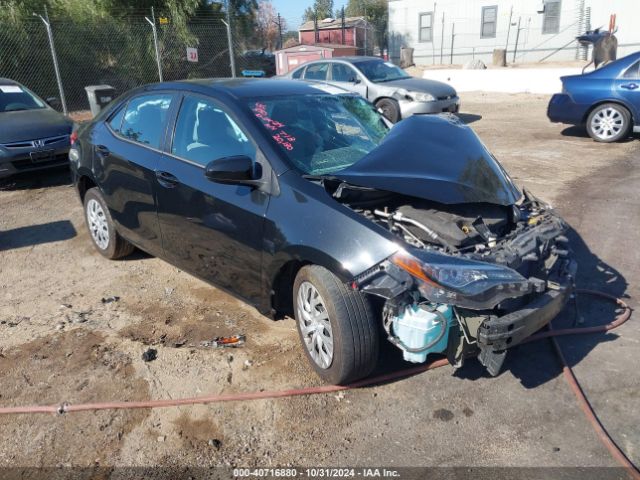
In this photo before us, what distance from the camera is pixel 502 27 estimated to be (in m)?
27.8

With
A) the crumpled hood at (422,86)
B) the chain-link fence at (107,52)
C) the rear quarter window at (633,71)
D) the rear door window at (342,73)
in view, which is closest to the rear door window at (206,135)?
the rear quarter window at (633,71)

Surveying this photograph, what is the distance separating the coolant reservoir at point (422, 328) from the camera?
9.39ft

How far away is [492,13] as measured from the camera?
91.2 ft

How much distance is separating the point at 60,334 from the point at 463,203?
3.02 metres

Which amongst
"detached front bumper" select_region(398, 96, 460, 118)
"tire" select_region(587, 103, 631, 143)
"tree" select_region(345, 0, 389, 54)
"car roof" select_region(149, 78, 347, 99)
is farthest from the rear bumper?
"tree" select_region(345, 0, 389, 54)

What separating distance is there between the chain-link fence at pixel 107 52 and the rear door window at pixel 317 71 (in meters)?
3.32

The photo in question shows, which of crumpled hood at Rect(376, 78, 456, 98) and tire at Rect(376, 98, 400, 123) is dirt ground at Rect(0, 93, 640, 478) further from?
crumpled hood at Rect(376, 78, 456, 98)

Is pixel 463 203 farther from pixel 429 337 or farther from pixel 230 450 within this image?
pixel 230 450

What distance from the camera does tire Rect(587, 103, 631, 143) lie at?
9.84m

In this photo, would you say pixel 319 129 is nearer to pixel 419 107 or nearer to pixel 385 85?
pixel 419 107

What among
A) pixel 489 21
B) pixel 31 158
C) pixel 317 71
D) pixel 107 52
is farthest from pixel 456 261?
pixel 489 21

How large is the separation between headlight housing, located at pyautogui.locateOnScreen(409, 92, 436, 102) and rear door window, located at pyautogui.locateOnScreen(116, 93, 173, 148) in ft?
27.0

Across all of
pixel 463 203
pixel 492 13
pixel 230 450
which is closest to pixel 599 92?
pixel 463 203

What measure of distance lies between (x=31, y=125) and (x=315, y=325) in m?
6.93
